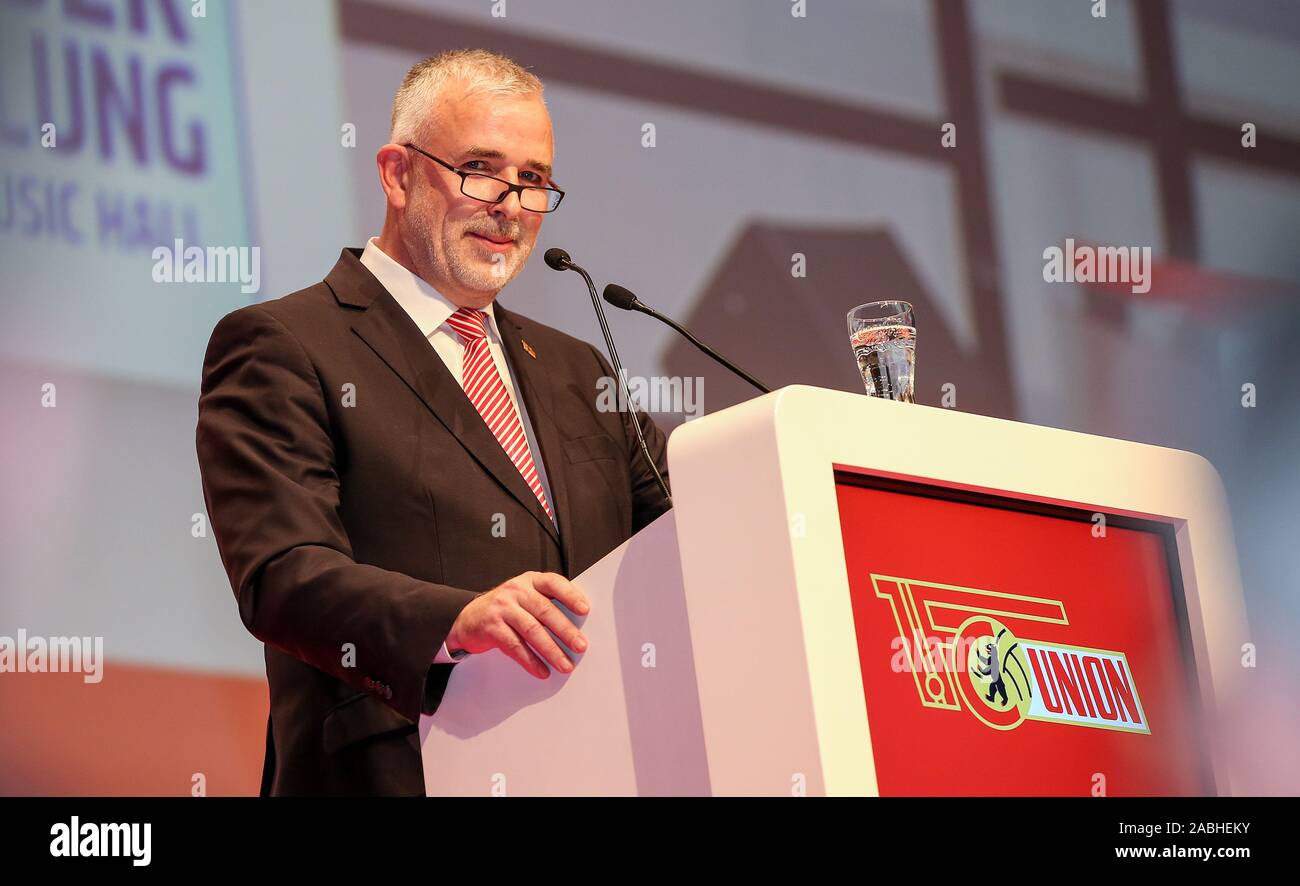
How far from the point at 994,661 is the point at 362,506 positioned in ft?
2.91

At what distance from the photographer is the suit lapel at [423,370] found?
1.76 meters

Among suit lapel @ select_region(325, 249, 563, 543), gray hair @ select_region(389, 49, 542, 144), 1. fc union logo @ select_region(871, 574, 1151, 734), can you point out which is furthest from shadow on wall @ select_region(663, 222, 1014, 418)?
1. fc union logo @ select_region(871, 574, 1151, 734)

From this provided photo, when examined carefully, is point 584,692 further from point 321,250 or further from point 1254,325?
point 1254,325

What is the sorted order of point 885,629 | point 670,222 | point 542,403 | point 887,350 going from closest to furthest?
point 885,629 < point 887,350 < point 542,403 < point 670,222

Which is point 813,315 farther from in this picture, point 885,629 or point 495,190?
point 885,629

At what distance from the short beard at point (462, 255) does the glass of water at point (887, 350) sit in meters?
0.68

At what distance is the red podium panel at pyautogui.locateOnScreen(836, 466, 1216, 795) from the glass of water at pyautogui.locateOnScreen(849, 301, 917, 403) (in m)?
0.29

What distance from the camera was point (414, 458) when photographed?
173 centimetres

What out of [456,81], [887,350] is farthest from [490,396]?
[887,350]

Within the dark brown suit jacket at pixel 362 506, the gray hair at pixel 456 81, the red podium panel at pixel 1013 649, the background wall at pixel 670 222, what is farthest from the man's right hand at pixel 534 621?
the background wall at pixel 670 222

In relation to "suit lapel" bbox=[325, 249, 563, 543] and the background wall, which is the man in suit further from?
the background wall

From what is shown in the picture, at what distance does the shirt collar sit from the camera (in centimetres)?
196
